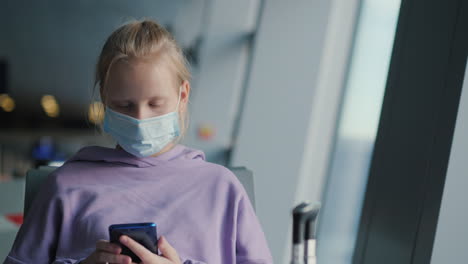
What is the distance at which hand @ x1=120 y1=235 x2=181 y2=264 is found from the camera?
98cm

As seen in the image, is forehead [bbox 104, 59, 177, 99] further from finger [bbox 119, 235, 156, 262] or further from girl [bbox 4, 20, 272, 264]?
finger [bbox 119, 235, 156, 262]

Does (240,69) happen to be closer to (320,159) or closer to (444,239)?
(320,159)

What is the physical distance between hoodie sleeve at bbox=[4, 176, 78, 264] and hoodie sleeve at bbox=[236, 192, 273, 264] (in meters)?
0.40

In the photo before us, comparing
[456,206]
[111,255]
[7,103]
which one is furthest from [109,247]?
[7,103]

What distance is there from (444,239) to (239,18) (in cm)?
224

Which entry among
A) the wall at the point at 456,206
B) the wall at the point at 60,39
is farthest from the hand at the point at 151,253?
the wall at the point at 60,39

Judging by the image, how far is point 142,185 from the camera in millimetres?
1241

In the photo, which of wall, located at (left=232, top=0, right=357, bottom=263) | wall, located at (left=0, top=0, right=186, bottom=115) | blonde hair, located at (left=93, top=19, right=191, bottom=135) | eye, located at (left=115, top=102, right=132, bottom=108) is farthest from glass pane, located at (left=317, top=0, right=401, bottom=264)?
wall, located at (left=0, top=0, right=186, bottom=115)

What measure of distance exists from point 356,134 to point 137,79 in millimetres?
1415

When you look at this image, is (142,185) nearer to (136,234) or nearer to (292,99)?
(136,234)

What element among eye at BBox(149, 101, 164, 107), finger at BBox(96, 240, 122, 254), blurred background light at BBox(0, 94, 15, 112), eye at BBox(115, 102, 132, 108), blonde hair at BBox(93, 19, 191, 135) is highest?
blonde hair at BBox(93, 19, 191, 135)

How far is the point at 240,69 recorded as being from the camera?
3.30 metres

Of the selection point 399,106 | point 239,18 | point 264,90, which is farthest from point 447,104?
point 239,18

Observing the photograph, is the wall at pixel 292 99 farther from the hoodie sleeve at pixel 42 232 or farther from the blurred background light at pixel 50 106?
the blurred background light at pixel 50 106
